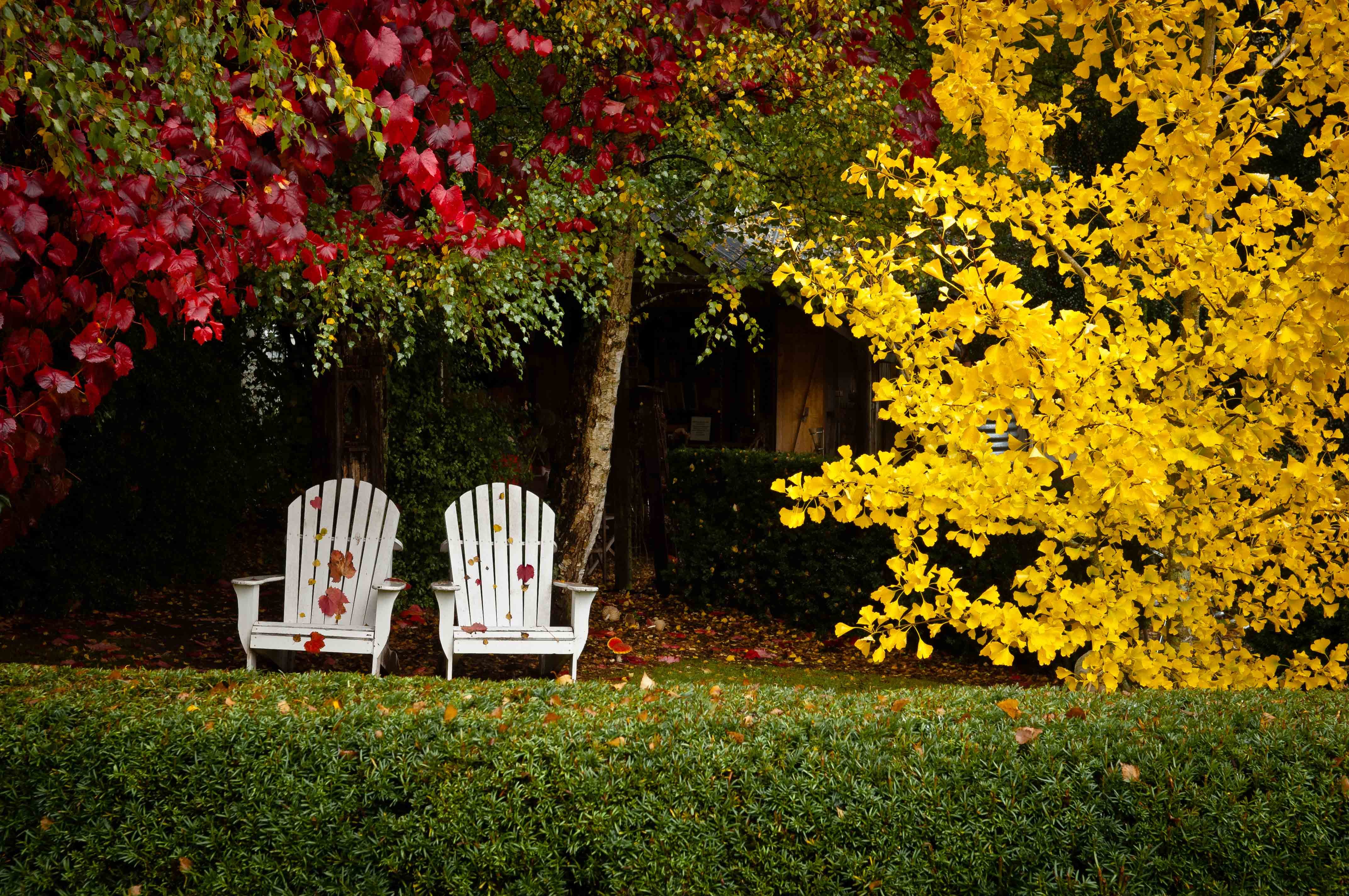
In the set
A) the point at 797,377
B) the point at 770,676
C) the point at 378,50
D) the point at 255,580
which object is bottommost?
the point at 770,676

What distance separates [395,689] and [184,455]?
4982 mm

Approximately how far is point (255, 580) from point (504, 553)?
4.30 feet

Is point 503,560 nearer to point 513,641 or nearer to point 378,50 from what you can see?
point 513,641

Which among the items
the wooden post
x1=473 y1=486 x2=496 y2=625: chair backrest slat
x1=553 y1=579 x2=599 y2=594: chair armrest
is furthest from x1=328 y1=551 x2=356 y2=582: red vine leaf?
the wooden post

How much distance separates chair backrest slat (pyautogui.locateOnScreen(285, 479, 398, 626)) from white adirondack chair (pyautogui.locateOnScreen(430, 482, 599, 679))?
0.36 metres

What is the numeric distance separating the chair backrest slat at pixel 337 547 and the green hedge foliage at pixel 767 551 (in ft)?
10.5

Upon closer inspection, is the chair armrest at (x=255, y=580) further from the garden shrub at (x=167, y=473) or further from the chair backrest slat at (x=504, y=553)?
the garden shrub at (x=167, y=473)

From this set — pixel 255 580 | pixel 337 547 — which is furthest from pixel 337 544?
pixel 255 580

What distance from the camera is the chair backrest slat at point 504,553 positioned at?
5.86m

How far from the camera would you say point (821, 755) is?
2633 millimetres

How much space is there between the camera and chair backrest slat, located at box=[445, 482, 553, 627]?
5.86m

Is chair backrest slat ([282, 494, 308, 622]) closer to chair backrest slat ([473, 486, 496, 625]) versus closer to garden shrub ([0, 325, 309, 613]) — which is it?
chair backrest slat ([473, 486, 496, 625])

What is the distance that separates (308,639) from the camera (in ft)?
17.3

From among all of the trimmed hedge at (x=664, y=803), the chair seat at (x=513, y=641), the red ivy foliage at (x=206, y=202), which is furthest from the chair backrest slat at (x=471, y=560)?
the trimmed hedge at (x=664, y=803)
